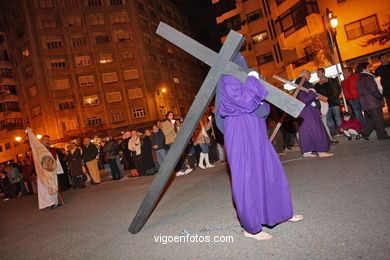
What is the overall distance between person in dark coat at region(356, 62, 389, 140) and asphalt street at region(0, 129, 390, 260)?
0.50 metres

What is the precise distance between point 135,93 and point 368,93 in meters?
39.7

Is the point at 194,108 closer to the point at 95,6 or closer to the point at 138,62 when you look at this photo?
the point at 138,62

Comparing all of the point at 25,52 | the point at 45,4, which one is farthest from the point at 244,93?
the point at 45,4

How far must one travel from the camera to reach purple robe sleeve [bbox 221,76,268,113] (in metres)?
2.96

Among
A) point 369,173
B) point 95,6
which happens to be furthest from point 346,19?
point 95,6

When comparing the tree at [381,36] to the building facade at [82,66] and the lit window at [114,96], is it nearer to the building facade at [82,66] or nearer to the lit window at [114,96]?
the building facade at [82,66]

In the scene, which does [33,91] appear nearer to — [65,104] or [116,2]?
[65,104]

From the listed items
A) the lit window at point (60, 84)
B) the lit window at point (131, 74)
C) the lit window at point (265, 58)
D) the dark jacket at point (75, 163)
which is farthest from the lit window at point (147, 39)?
the dark jacket at point (75, 163)

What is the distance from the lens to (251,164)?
3.16m

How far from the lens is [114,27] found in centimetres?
4491

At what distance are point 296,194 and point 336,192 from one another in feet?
1.91

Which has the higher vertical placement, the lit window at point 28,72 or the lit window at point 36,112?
the lit window at point 28,72

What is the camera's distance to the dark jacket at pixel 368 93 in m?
7.15

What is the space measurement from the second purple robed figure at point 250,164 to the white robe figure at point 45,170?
6.99 m
